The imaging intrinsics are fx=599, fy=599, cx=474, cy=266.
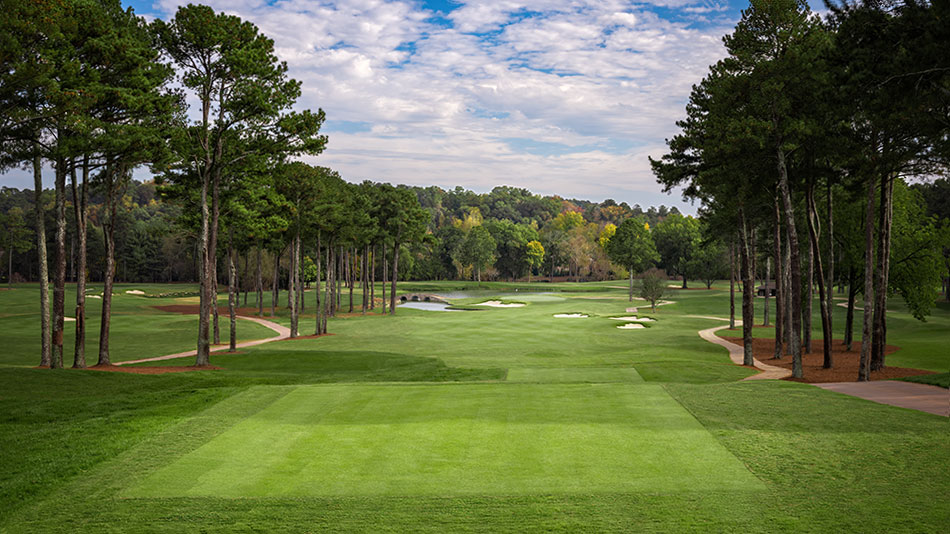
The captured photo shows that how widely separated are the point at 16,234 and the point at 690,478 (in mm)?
105952

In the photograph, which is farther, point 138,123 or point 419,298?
point 419,298

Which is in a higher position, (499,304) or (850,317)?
(850,317)

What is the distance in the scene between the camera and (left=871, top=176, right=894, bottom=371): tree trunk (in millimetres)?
22283

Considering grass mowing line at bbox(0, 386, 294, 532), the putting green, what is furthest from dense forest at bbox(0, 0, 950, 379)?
grass mowing line at bbox(0, 386, 294, 532)

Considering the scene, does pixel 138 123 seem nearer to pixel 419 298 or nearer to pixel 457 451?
pixel 457 451

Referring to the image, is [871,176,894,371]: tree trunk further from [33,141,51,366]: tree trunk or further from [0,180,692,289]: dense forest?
[0,180,692,289]: dense forest

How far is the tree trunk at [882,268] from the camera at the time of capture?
2228 centimetres

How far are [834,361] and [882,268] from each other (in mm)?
6902

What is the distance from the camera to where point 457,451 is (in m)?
9.14

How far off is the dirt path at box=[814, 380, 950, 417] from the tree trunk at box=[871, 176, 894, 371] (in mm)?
5519

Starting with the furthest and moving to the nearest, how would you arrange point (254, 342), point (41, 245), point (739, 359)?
point (254, 342) < point (739, 359) < point (41, 245)

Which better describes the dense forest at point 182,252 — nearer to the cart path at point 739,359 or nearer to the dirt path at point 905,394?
the cart path at point 739,359

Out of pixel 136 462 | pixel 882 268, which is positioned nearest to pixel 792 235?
pixel 882 268

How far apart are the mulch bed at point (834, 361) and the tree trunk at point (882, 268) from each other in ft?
2.52
